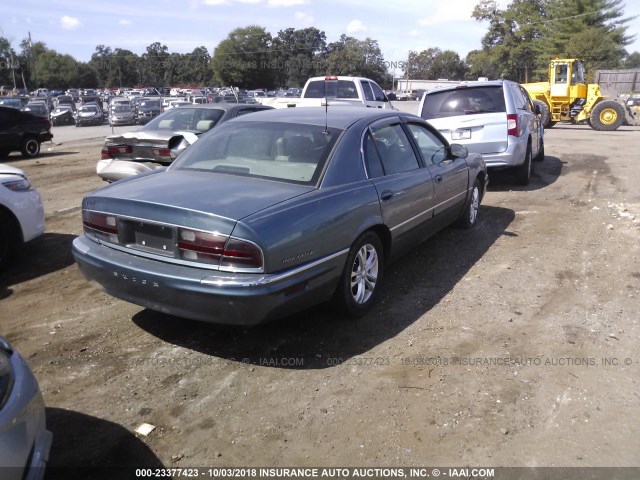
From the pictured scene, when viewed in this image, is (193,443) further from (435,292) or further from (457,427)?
(435,292)

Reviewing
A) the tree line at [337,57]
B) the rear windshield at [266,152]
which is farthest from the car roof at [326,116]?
the tree line at [337,57]

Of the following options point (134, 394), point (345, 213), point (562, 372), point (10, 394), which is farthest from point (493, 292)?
point (10, 394)

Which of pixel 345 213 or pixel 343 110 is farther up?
pixel 343 110

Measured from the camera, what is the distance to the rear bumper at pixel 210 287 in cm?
327

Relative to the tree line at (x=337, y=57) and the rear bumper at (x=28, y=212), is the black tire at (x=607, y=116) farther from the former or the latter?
the tree line at (x=337, y=57)

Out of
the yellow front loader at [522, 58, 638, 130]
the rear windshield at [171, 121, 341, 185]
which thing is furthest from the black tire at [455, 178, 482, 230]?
the yellow front loader at [522, 58, 638, 130]

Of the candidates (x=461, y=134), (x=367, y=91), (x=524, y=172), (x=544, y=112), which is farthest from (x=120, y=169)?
(x=544, y=112)

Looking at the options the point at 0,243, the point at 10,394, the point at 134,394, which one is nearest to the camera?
the point at 10,394

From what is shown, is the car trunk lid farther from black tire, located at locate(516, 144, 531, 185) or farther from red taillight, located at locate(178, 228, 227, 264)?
black tire, located at locate(516, 144, 531, 185)

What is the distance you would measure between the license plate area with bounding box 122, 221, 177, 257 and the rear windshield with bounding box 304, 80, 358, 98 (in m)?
11.6

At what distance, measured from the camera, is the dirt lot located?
2.87m

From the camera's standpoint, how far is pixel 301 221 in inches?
138

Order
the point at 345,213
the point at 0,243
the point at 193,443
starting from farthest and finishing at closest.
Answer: the point at 0,243, the point at 345,213, the point at 193,443

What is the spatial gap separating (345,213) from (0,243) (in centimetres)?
371
